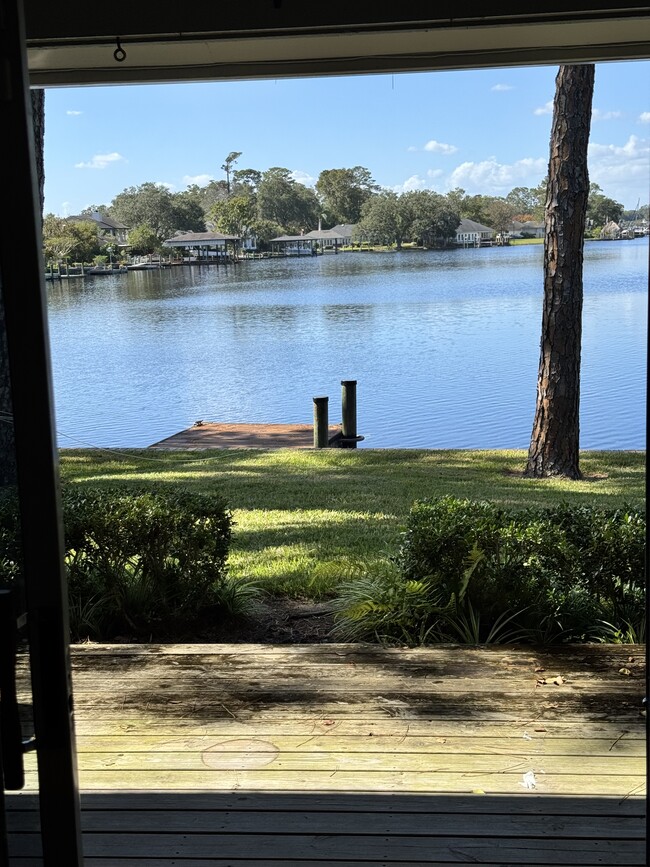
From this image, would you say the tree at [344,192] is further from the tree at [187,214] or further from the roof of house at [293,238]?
the tree at [187,214]

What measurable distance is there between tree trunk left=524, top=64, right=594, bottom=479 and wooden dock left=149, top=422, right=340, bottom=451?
12.3ft

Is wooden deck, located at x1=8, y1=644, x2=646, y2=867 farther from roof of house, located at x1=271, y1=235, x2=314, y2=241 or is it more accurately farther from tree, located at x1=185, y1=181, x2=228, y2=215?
tree, located at x1=185, y1=181, x2=228, y2=215

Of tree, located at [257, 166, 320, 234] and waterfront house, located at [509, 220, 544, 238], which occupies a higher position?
tree, located at [257, 166, 320, 234]

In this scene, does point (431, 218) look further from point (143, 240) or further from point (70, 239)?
point (70, 239)

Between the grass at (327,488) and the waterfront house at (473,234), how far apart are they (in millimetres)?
36405

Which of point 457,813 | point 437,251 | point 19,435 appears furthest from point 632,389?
point 437,251

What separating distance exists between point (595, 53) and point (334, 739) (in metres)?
2.57

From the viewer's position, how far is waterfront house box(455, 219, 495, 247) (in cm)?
4553

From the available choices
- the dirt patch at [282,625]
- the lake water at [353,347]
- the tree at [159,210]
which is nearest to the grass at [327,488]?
the dirt patch at [282,625]

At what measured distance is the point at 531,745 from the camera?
302 centimetres

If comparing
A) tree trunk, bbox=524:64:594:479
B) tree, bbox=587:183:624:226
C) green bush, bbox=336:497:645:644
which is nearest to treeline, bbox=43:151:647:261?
tree, bbox=587:183:624:226

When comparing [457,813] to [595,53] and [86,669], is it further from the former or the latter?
[595,53]

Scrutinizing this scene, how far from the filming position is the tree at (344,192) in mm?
48344

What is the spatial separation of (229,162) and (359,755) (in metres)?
49.1
